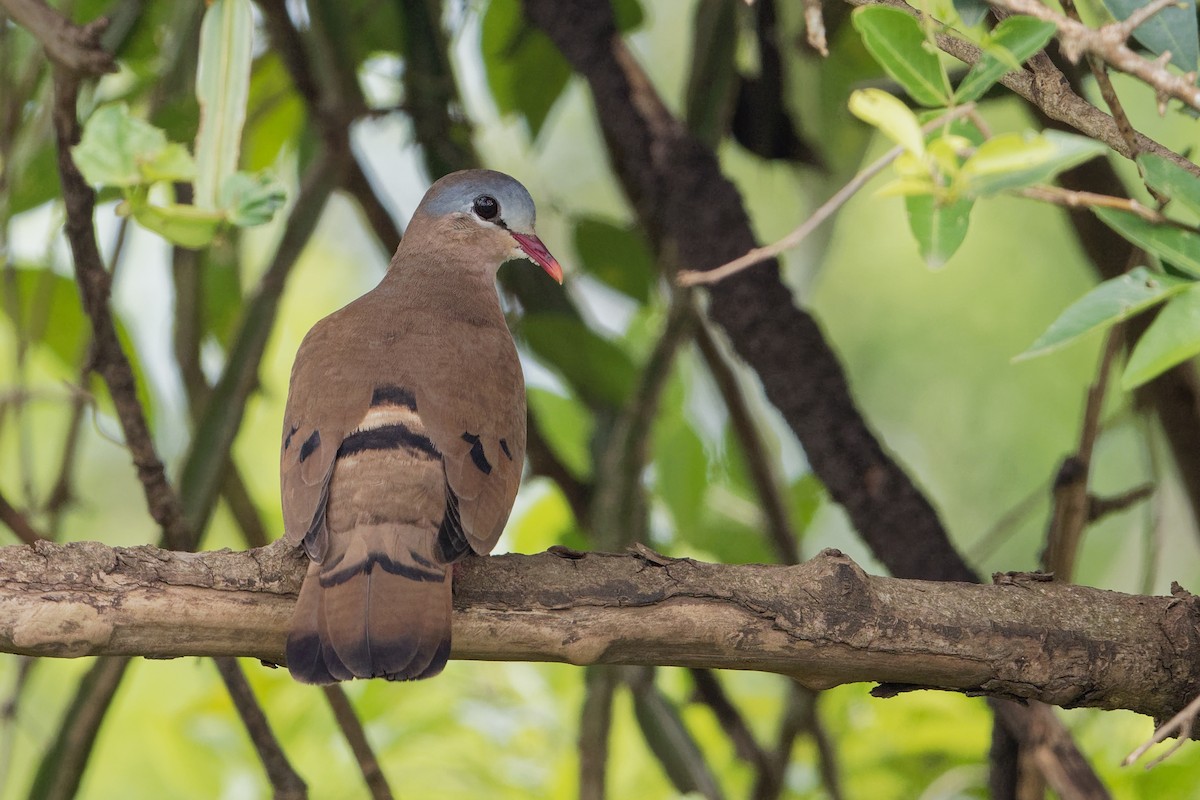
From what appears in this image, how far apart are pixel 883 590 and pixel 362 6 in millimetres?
2421

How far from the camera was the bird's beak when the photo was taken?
10.4 feet

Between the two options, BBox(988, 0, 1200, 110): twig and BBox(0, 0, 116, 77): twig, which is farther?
BBox(0, 0, 116, 77): twig

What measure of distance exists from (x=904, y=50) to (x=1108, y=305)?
0.34m

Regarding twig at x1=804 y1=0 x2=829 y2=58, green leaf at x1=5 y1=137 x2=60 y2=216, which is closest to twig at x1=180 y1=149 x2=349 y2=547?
green leaf at x1=5 y1=137 x2=60 y2=216

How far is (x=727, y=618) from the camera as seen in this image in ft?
6.55

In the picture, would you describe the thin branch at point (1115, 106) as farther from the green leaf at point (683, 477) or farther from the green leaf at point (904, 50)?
the green leaf at point (683, 477)

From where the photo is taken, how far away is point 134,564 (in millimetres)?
1879

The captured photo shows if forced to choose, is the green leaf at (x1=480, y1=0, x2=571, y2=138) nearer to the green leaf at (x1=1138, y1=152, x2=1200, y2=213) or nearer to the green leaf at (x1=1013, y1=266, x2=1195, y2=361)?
the green leaf at (x1=1138, y1=152, x2=1200, y2=213)

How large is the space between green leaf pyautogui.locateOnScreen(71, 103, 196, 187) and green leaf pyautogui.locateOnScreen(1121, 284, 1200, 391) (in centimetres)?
127

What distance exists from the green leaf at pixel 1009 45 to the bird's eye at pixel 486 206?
6.43ft

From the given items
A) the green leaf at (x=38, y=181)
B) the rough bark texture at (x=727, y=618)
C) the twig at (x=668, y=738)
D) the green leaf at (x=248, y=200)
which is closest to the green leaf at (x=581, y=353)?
the twig at (x=668, y=738)

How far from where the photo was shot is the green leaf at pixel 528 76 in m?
3.73

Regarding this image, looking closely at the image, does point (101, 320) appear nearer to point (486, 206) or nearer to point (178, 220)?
point (178, 220)

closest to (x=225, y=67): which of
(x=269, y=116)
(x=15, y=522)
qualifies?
(x=15, y=522)
